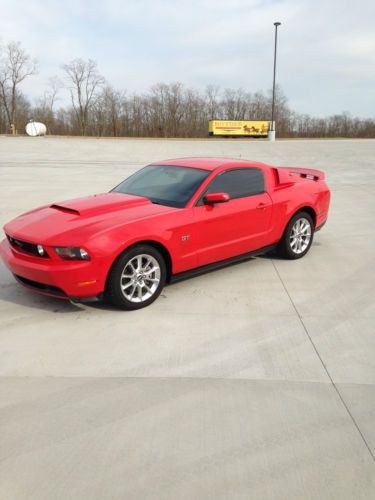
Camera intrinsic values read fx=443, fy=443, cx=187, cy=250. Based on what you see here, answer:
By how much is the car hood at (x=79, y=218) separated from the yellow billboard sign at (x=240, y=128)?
2009 inches

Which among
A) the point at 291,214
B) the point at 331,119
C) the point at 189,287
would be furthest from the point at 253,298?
the point at 331,119

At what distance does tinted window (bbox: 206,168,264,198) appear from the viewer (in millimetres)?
5204

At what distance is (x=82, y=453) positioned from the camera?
2516 millimetres

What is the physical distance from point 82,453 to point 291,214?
4300 millimetres

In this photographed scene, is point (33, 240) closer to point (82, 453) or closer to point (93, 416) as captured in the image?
point (93, 416)

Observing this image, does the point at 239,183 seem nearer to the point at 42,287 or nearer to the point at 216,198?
the point at 216,198

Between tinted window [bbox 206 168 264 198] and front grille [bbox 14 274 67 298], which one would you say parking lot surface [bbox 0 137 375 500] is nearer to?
front grille [bbox 14 274 67 298]

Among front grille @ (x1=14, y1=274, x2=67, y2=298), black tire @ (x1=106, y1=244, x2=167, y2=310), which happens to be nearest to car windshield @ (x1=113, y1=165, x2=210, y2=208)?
black tire @ (x1=106, y1=244, x2=167, y2=310)

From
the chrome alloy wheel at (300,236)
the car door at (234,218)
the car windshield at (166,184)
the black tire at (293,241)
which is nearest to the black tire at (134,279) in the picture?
the car door at (234,218)

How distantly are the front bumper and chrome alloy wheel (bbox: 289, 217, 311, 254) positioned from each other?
9.94 ft

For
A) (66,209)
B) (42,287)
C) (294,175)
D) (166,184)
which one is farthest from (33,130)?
(42,287)

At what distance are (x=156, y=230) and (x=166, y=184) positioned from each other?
3.35ft

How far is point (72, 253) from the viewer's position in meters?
4.10

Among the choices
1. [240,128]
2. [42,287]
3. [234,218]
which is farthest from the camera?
[240,128]
